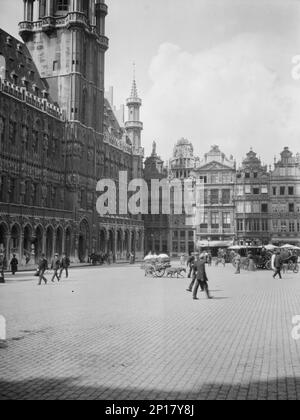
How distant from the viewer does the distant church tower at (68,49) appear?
60.3 m

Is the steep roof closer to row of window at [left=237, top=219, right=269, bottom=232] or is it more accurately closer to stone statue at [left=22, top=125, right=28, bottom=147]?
stone statue at [left=22, top=125, right=28, bottom=147]

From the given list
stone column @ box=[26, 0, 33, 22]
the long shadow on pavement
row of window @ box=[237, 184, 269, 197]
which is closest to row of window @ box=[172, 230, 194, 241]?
row of window @ box=[237, 184, 269, 197]

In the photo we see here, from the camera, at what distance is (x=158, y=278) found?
3147cm

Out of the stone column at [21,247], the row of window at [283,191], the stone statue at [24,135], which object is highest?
the stone statue at [24,135]

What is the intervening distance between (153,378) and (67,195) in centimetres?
5285

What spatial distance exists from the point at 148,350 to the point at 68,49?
56925 millimetres

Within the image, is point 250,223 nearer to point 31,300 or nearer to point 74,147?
point 74,147

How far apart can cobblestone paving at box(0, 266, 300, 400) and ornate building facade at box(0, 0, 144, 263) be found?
107 ft

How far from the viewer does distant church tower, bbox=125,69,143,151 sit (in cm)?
8544

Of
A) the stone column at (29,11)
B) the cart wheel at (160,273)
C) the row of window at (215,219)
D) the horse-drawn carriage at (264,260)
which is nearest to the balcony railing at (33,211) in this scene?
the cart wheel at (160,273)

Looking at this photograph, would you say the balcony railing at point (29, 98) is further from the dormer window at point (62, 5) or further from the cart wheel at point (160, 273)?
the cart wheel at point (160, 273)

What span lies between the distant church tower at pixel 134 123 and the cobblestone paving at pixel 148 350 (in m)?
69.1

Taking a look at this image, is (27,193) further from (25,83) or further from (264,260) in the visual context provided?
(264,260)

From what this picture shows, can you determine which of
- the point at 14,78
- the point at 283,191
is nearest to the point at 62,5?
the point at 14,78
